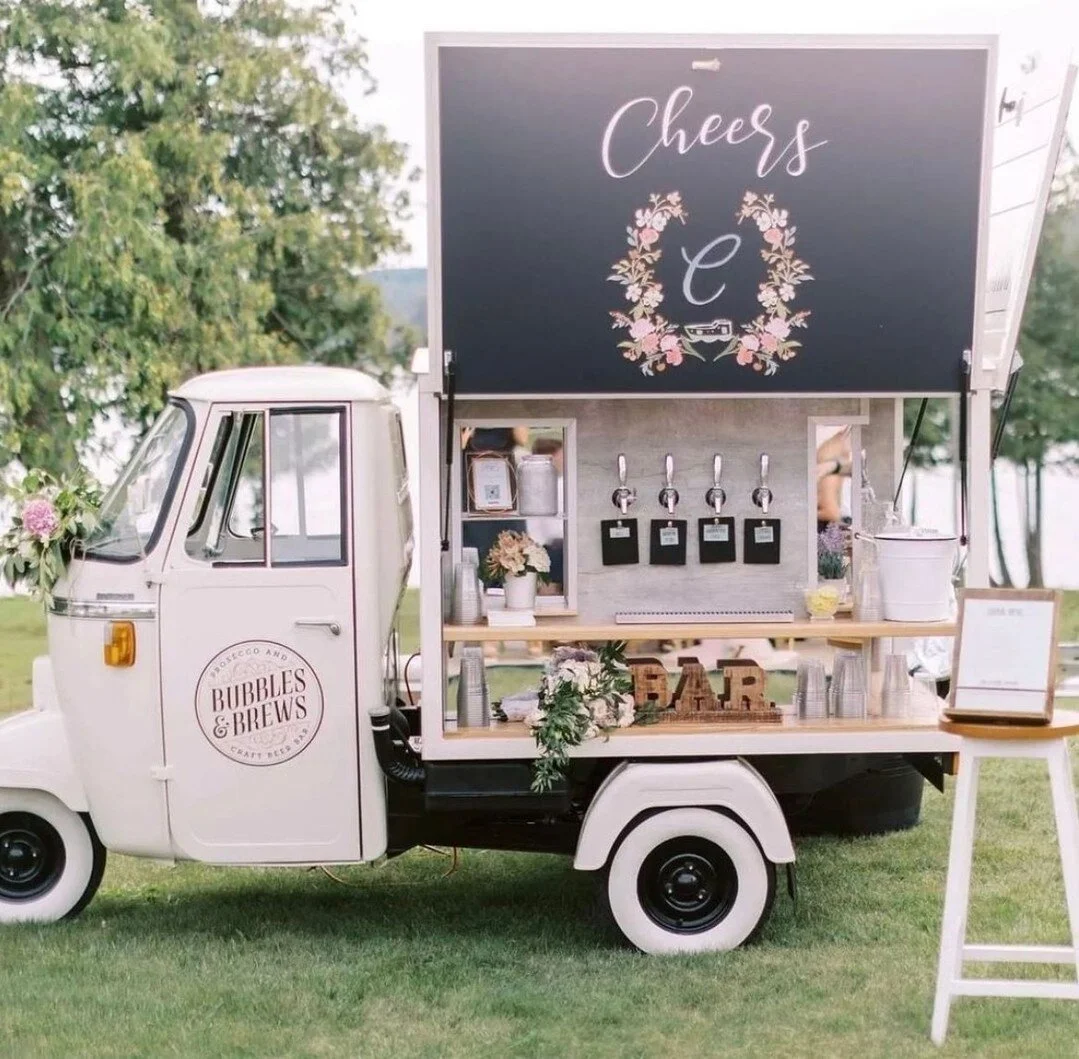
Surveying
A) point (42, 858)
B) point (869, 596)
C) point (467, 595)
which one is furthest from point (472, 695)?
point (42, 858)

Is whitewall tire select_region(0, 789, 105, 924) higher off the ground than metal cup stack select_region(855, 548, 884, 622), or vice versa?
metal cup stack select_region(855, 548, 884, 622)

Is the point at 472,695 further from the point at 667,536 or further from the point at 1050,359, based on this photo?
the point at 1050,359

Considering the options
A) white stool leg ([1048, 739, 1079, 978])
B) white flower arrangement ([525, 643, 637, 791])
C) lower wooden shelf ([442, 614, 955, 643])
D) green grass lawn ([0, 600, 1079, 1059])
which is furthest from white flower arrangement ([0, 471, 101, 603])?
white stool leg ([1048, 739, 1079, 978])

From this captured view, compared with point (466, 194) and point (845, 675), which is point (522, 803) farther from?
point (466, 194)

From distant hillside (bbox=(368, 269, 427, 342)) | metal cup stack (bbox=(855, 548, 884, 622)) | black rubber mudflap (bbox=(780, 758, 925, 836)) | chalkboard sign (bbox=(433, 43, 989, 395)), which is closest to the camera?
chalkboard sign (bbox=(433, 43, 989, 395))

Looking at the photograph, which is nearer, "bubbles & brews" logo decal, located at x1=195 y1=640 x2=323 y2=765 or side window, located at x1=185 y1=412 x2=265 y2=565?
"bubbles & brews" logo decal, located at x1=195 y1=640 x2=323 y2=765

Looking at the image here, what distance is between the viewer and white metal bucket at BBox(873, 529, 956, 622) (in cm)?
543

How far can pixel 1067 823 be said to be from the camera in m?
4.42

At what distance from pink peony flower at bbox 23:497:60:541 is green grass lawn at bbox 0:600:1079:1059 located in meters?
1.38

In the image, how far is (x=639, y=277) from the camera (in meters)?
5.22

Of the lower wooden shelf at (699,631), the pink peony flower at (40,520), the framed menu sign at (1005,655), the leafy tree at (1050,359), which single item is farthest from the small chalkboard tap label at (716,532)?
the leafy tree at (1050,359)

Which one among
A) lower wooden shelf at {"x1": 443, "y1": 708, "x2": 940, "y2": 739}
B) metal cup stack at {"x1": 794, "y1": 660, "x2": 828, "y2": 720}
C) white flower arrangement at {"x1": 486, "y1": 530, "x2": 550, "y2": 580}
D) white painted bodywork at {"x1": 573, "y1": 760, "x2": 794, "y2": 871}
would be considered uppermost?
white flower arrangement at {"x1": 486, "y1": 530, "x2": 550, "y2": 580}

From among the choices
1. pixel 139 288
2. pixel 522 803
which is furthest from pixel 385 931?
pixel 139 288

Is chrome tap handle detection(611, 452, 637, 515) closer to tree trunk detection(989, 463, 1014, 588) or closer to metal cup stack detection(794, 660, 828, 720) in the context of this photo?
metal cup stack detection(794, 660, 828, 720)
